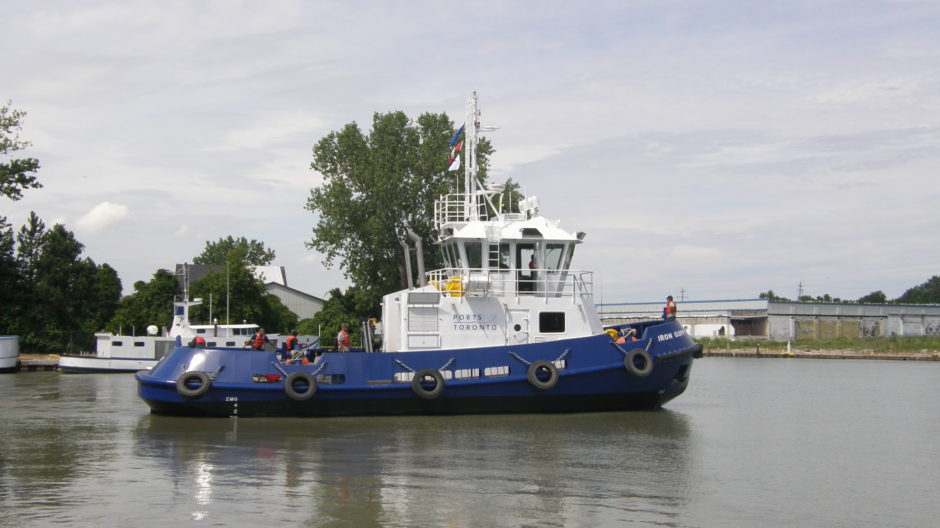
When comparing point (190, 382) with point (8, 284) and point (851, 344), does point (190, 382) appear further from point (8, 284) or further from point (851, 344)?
point (851, 344)

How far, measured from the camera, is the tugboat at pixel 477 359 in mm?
15055

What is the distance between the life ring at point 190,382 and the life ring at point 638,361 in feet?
22.8

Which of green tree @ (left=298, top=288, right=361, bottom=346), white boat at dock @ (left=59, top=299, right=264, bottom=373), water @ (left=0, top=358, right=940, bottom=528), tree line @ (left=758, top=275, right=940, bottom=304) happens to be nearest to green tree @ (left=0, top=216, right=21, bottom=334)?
white boat at dock @ (left=59, top=299, right=264, bottom=373)

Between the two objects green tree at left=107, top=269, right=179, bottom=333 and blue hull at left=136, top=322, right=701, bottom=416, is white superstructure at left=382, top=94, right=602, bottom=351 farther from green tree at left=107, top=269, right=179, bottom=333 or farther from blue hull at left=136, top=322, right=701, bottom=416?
green tree at left=107, top=269, right=179, bottom=333

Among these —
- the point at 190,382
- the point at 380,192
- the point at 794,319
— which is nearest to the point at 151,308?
the point at 380,192

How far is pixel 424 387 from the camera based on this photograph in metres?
15.1

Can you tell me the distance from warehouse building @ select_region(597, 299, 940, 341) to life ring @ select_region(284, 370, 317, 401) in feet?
129

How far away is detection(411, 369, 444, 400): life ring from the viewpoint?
→ 49.1ft

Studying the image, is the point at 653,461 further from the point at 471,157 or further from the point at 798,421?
the point at 471,157

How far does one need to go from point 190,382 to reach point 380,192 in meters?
18.3

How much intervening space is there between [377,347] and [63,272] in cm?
3034

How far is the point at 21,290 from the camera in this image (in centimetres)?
3819

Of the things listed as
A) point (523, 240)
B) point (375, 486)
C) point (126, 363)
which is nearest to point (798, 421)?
point (523, 240)

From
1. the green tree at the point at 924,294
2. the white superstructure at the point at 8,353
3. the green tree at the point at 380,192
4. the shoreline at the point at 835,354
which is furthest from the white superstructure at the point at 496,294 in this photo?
the green tree at the point at 924,294
